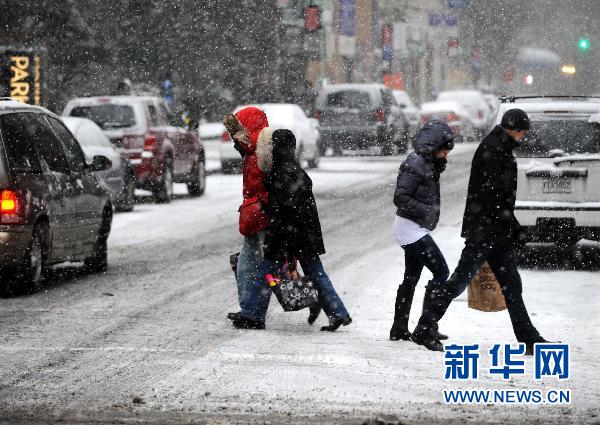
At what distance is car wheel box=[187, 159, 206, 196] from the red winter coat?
15.4 metres

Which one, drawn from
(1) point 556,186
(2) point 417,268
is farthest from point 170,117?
(2) point 417,268

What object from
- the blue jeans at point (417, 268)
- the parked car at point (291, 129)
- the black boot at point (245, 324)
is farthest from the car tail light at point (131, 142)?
Answer: the blue jeans at point (417, 268)

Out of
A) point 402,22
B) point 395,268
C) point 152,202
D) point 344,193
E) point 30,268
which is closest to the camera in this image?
point 30,268

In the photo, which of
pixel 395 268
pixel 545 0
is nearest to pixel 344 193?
pixel 395 268

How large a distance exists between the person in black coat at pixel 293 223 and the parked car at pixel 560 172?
436 cm

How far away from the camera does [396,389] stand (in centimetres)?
874

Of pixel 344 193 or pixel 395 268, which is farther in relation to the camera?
pixel 344 193

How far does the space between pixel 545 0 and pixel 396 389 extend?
3873 inches

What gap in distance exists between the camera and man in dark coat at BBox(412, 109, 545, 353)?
10.0 meters

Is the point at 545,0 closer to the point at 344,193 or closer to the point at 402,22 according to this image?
the point at 402,22

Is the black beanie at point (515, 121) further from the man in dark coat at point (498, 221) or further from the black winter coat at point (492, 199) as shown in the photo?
the black winter coat at point (492, 199)

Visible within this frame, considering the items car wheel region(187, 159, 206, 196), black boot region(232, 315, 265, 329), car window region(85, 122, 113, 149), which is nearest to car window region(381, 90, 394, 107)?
car wheel region(187, 159, 206, 196)

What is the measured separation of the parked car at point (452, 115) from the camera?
157 feet

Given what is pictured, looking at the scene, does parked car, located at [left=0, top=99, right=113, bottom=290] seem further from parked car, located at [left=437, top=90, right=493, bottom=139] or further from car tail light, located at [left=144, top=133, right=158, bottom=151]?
parked car, located at [left=437, top=90, right=493, bottom=139]
